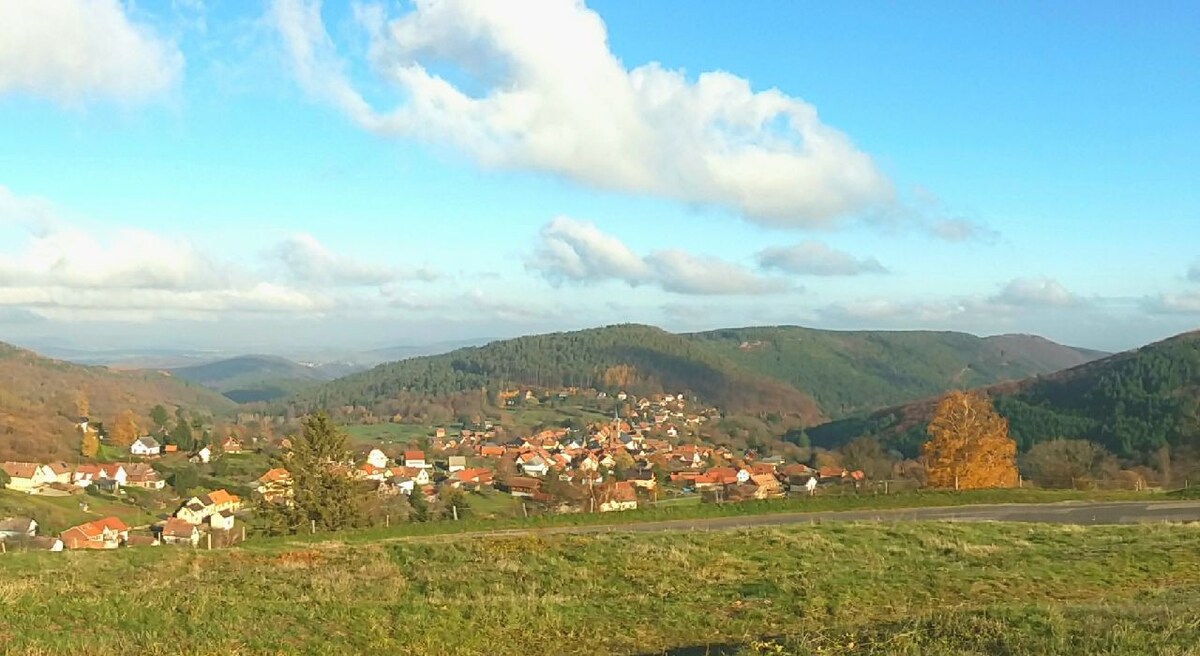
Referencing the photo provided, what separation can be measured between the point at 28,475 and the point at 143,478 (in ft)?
38.8

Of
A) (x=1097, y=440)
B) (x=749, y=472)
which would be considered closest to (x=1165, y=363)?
(x=1097, y=440)

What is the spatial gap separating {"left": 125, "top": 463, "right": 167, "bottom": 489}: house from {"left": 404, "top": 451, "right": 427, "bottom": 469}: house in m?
32.1

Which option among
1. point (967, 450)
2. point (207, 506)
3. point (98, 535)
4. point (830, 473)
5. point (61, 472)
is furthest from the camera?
point (830, 473)

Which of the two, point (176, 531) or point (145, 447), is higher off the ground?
point (145, 447)

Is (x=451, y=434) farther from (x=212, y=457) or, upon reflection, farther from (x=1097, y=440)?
(x=1097, y=440)

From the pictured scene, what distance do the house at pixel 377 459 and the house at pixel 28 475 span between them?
118 feet

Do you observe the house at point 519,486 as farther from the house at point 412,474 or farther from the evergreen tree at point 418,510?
the evergreen tree at point 418,510

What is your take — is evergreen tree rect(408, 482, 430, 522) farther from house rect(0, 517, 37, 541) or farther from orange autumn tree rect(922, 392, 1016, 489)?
orange autumn tree rect(922, 392, 1016, 489)

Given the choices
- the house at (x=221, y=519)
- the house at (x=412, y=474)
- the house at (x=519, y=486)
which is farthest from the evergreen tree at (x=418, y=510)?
the house at (x=412, y=474)

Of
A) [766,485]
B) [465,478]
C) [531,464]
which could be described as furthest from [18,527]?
[531,464]

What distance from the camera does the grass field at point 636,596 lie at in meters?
8.57

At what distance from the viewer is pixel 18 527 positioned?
5512 cm

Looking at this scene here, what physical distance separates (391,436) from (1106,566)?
15326 cm

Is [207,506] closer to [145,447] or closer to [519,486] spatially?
[519,486]
